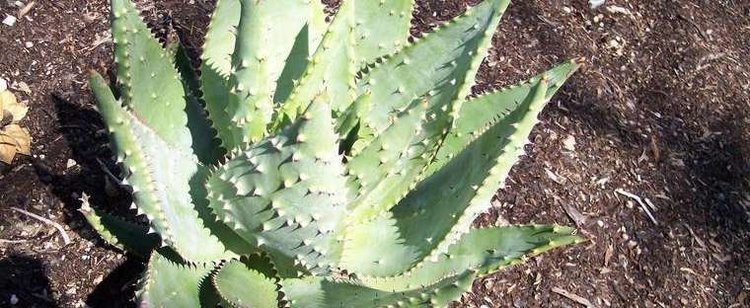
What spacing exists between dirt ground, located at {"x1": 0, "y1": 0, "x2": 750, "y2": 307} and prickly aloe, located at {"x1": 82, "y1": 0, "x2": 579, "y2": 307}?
0.36 metres

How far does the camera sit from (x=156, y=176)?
120 cm

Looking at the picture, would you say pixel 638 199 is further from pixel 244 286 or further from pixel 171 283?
pixel 171 283

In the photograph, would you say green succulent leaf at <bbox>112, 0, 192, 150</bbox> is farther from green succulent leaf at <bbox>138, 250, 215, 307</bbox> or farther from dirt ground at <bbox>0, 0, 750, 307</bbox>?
dirt ground at <bbox>0, 0, 750, 307</bbox>

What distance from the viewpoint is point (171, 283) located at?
1317 mm

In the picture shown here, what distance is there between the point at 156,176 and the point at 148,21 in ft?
3.51

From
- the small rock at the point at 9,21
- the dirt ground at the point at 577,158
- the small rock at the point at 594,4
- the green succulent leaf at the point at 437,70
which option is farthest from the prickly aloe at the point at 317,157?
the small rock at the point at 594,4

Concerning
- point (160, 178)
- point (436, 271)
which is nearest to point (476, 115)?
point (436, 271)

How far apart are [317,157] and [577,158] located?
1.26 metres

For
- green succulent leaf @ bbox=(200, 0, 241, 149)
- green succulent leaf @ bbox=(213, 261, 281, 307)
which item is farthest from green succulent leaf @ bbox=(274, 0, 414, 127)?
green succulent leaf @ bbox=(213, 261, 281, 307)

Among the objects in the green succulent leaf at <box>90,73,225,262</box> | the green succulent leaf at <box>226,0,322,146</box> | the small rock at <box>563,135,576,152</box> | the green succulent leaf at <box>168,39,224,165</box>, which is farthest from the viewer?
the small rock at <box>563,135,576,152</box>

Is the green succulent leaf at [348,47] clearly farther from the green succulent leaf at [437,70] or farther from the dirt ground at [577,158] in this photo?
the dirt ground at [577,158]

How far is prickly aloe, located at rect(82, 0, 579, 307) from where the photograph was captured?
1.16m

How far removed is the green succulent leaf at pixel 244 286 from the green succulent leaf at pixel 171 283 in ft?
0.16

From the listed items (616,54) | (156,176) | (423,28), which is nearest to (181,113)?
(156,176)
